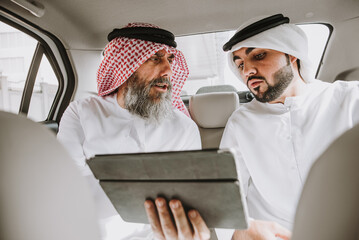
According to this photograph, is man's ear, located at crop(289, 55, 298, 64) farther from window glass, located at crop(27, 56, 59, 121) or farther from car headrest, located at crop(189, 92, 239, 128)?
window glass, located at crop(27, 56, 59, 121)

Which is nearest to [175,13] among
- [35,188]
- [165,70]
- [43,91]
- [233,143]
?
[165,70]

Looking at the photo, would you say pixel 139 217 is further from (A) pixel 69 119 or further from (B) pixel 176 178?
(A) pixel 69 119

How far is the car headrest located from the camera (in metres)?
2.44

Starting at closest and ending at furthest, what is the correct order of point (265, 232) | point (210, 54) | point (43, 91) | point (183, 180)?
point (183, 180) < point (265, 232) < point (43, 91) < point (210, 54)

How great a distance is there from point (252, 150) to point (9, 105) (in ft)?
6.52

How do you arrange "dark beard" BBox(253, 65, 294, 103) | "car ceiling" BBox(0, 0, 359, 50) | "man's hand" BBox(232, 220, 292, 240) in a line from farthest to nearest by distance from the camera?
"car ceiling" BBox(0, 0, 359, 50)
"dark beard" BBox(253, 65, 294, 103)
"man's hand" BBox(232, 220, 292, 240)

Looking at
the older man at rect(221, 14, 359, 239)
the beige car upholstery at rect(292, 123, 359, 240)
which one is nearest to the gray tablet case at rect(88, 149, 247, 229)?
the beige car upholstery at rect(292, 123, 359, 240)

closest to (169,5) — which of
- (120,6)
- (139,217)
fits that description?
(120,6)

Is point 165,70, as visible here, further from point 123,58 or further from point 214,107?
point 214,107

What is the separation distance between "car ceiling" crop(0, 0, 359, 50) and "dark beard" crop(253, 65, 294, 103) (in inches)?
36.4

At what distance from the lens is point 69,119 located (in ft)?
5.93

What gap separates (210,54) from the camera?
3967mm

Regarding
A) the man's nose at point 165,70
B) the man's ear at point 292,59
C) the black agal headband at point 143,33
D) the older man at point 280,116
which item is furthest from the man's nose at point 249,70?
the black agal headband at point 143,33

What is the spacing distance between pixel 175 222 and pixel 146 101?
3.62ft
